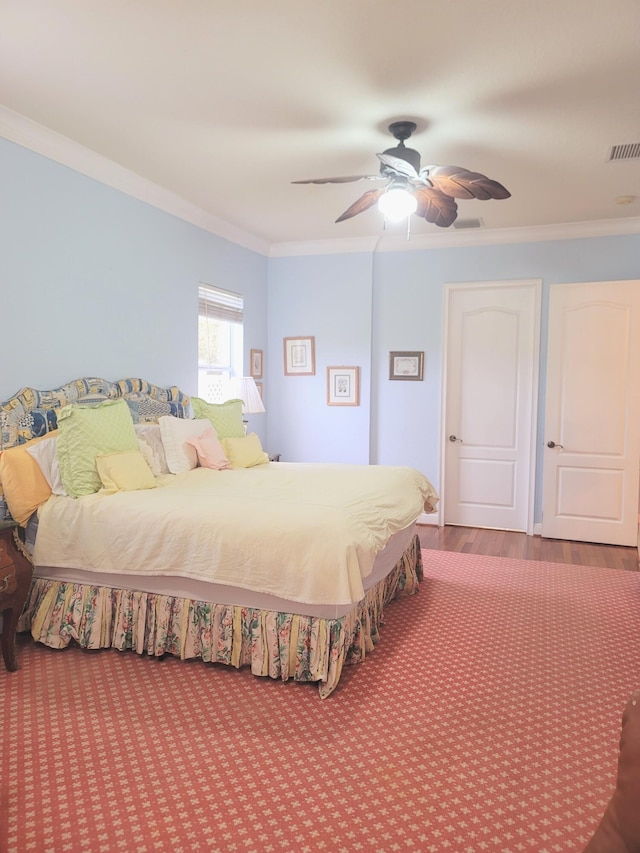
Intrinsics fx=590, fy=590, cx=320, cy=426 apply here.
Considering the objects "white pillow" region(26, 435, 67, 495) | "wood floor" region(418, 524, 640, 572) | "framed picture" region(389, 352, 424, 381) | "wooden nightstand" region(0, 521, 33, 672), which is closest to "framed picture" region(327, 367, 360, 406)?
"framed picture" region(389, 352, 424, 381)

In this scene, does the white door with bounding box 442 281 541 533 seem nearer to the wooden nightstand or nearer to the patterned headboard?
the patterned headboard

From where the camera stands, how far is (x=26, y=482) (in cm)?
299

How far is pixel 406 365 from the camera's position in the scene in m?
5.68

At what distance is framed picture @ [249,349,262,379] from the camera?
18.7 ft

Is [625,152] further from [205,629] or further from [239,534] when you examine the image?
[205,629]

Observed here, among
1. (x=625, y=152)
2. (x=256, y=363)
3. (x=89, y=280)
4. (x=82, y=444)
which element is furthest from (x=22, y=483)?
(x=625, y=152)

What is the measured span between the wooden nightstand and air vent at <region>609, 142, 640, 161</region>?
3816 mm

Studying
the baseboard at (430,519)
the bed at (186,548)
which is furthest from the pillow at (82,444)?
the baseboard at (430,519)

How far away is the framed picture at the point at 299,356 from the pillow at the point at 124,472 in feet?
9.39

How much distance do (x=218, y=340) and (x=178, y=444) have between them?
1688 mm

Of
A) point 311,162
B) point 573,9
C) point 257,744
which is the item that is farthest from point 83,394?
point 573,9

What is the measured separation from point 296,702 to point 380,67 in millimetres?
2734

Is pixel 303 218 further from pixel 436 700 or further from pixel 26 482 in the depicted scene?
pixel 436 700

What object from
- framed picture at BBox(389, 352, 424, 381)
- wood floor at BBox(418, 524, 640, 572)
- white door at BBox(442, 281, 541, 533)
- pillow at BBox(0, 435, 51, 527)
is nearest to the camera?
pillow at BBox(0, 435, 51, 527)
